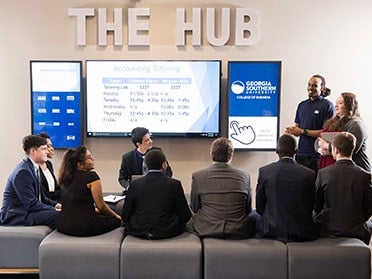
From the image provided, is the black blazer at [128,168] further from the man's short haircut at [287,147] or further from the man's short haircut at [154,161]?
the man's short haircut at [287,147]

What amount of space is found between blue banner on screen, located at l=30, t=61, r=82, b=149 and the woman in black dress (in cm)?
181

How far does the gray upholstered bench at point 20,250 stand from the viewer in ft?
11.4

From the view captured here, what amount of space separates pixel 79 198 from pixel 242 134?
2.39 metres

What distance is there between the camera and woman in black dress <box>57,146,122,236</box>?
339 cm

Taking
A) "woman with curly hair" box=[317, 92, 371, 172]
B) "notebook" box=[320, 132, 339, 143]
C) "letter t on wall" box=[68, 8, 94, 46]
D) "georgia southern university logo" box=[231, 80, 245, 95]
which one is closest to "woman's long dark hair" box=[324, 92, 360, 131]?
"woman with curly hair" box=[317, 92, 371, 172]

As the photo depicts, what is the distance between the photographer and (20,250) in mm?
3492

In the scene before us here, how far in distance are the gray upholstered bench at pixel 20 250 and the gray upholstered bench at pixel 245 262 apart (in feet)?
4.32

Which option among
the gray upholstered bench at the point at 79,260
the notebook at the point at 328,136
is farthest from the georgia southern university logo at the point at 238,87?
the gray upholstered bench at the point at 79,260

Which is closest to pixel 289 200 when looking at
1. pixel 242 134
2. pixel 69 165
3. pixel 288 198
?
pixel 288 198

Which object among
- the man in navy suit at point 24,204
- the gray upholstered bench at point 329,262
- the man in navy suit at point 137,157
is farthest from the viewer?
the man in navy suit at point 137,157

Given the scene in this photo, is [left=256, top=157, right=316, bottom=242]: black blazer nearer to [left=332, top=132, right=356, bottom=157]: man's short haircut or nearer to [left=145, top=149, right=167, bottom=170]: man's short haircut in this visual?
[left=332, top=132, right=356, bottom=157]: man's short haircut

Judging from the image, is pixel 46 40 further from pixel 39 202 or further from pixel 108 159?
pixel 39 202

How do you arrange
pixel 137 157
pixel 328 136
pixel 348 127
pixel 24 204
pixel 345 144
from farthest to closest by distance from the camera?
pixel 137 157, pixel 348 127, pixel 328 136, pixel 24 204, pixel 345 144

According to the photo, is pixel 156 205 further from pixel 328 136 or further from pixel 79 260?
pixel 328 136
